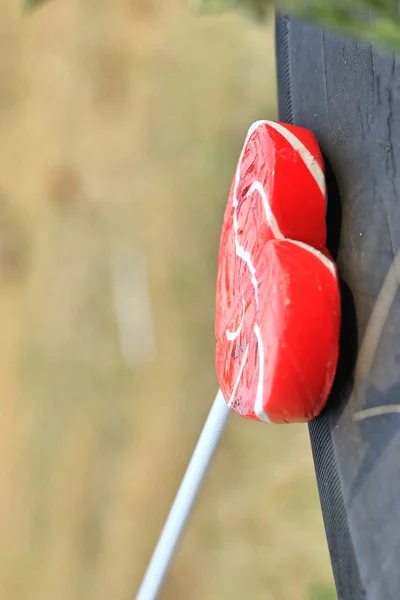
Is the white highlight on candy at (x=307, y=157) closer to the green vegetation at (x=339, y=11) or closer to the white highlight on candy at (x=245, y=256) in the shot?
the white highlight on candy at (x=245, y=256)

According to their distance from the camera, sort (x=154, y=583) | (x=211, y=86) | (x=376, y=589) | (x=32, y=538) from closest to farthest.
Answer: (x=376, y=589), (x=154, y=583), (x=32, y=538), (x=211, y=86)

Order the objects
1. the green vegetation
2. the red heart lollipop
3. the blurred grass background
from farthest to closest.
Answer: the blurred grass background, the red heart lollipop, the green vegetation

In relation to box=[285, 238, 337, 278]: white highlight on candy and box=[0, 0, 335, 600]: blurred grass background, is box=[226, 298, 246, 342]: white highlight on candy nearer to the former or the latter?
box=[285, 238, 337, 278]: white highlight on candy

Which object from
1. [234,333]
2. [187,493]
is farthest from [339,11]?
[187,493]

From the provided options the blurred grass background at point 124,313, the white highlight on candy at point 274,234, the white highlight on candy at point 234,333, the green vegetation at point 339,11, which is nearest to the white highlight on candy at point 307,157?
the white highlight on candy at point 274,234

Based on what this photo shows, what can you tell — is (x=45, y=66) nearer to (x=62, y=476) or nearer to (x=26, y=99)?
(x=26, y=99)

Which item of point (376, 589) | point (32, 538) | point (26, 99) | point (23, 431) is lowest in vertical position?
point (32, 538)

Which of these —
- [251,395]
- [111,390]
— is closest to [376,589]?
[251,395]

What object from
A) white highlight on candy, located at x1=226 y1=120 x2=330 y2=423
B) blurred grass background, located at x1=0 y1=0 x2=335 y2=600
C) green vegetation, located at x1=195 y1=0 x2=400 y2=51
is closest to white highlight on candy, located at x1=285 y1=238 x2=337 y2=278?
white highlight on candy, located at x1=226 y1=120 x2=330 y2=423
